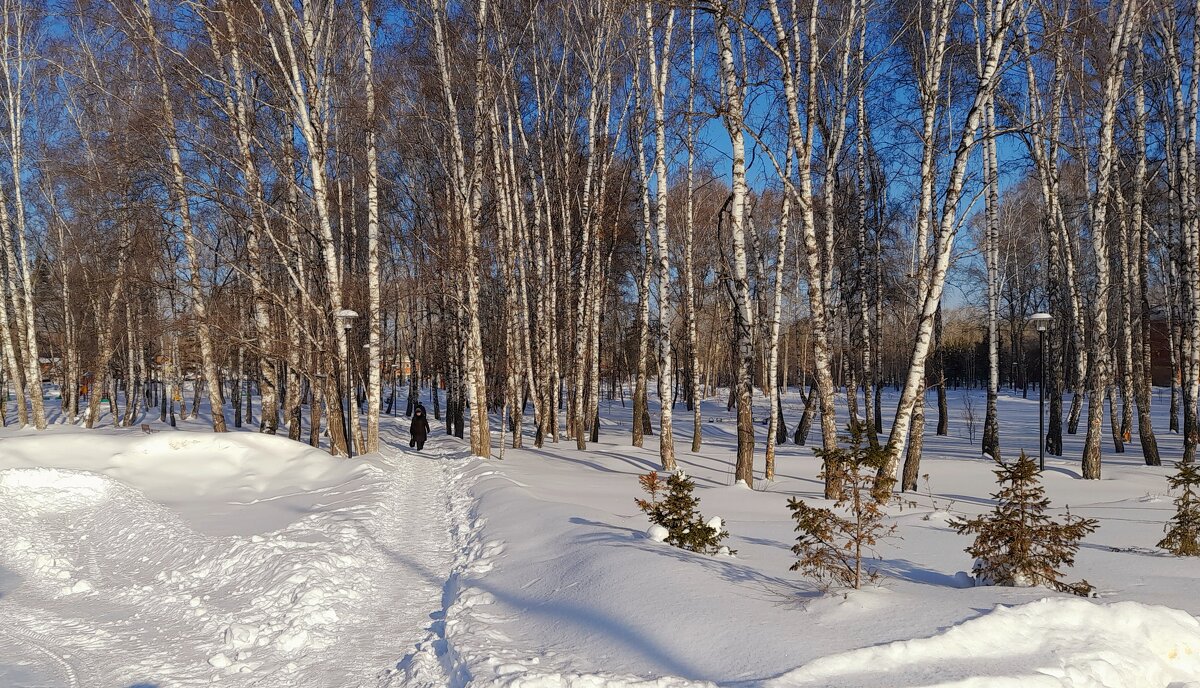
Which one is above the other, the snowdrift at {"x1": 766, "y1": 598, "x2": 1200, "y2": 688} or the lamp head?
the lamp head

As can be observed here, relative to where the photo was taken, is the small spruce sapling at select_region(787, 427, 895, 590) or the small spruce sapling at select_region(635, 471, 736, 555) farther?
the small spruce sapling at select_region(635, 471, 736, 555)

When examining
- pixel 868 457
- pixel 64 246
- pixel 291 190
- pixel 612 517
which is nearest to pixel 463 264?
pixel 291 190

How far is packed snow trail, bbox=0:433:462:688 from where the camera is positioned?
4762mm

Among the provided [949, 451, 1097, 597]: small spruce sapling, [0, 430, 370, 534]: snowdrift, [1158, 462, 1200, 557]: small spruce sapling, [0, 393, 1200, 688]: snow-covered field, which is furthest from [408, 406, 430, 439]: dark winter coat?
[1158, 462, 1200, 557]: small spruce sapling

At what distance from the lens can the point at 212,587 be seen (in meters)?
6.49

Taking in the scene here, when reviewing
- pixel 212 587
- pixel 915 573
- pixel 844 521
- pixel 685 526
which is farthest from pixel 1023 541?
pixel 212 587

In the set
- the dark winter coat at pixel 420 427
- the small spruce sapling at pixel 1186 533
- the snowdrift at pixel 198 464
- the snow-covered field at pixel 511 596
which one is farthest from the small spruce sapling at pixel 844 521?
the dark winter coat at pixel 420 427

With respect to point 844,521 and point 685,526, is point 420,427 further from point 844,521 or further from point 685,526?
point 844,521

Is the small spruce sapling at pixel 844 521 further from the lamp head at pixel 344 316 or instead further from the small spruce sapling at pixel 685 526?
the lamp head at pixel 344 316

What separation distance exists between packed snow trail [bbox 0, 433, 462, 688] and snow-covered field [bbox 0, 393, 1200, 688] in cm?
3

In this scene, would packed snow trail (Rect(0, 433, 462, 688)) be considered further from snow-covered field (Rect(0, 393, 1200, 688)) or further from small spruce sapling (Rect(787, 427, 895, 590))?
small spruce sapling (Rect(787, 427, 895, 590))

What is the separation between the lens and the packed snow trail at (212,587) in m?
4.76

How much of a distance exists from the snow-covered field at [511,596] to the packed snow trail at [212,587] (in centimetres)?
3

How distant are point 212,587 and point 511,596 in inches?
121
